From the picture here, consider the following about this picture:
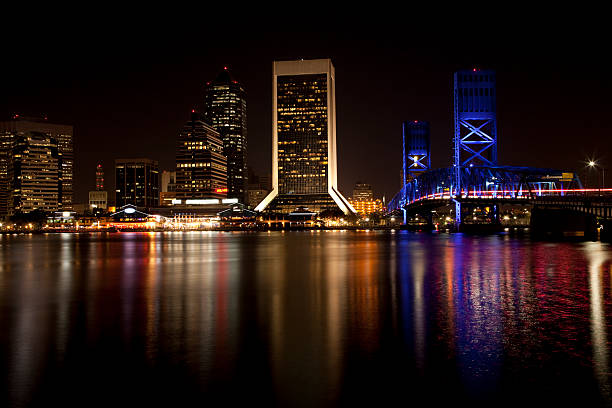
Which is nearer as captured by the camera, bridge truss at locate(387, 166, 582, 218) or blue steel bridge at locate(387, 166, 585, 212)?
blue steel bridge at locate(387, 166, 585, 212)

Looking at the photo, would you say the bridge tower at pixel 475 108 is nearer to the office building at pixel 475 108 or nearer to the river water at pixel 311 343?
the office building at pixel 475 108

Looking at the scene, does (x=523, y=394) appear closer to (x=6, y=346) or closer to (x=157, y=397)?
(x=157, y=397)

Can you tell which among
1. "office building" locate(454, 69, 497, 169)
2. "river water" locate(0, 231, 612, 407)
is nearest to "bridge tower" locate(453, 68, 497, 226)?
"office building" locate(454, 69, 497, 169)

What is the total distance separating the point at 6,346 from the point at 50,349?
1.30m

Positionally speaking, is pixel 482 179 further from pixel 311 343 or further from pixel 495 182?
pixel 311 343

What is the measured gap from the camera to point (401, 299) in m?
21.4

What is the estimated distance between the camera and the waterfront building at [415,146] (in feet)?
582

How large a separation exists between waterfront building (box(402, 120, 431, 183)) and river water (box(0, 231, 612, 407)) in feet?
502

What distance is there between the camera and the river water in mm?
10164

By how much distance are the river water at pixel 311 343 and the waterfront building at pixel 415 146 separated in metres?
153

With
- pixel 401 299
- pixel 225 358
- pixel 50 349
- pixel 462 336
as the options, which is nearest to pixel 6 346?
pixel 50 349

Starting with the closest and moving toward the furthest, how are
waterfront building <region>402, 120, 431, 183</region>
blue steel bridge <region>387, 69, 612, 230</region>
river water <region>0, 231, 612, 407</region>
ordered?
river water <region>0, 231, 612, 407</region>, blue steel bridge <region>387, 69, 612, 230</region>, waterfront building <region>402, 120, 431, 183</region>

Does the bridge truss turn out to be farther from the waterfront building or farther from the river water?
the river water

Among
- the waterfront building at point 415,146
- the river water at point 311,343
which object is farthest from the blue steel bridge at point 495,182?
the river water at point 311,343
